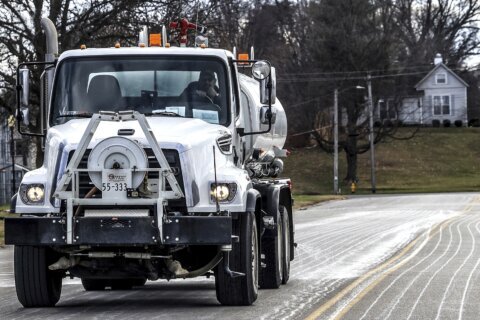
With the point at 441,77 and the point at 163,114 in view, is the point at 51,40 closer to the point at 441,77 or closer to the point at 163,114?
the point at 163,114

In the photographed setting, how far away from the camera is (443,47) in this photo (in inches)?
3976

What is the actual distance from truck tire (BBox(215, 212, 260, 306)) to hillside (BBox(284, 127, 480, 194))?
57.6 meters

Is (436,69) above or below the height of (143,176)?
above

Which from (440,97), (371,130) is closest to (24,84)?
(371,130)

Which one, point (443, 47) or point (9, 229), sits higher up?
point (443, 47)

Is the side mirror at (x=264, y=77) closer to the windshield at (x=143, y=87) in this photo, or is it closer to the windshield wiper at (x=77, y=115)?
the windshield at (x=143, y=87)

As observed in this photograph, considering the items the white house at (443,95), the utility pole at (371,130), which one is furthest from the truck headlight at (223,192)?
the white house at (443,95)

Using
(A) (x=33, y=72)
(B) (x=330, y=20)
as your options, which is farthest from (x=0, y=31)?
(B) (x=330, y=20)

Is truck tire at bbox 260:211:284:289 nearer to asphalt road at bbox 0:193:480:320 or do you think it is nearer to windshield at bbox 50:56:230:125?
asphalt road at bbox 0:193:480:320

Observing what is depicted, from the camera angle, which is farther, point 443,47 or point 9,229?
point 443,47

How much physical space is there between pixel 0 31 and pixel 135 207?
2519cm

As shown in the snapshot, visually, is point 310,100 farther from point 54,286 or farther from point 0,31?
point 54,286

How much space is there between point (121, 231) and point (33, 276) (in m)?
1.57

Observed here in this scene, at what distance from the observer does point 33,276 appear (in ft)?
39.8
